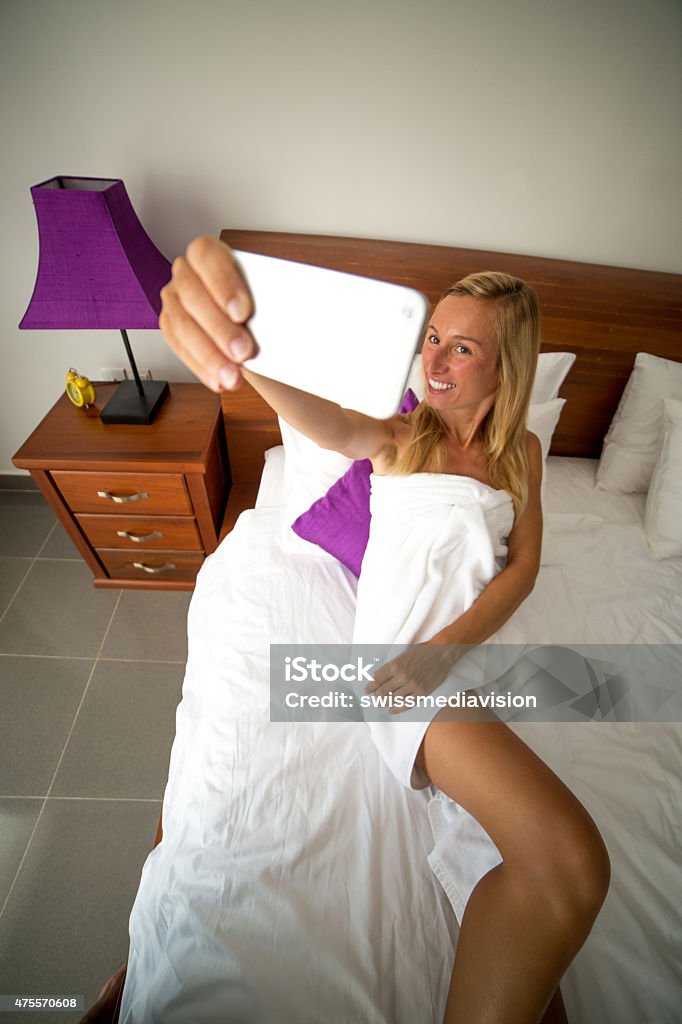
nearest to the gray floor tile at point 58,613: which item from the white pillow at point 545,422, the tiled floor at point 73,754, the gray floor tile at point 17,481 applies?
the tiled floor at point 73,754

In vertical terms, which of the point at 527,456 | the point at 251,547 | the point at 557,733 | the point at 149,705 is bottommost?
the point at 149,705

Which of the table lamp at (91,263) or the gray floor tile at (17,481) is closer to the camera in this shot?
the table lamp at (91,263)

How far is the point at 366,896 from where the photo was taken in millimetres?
689

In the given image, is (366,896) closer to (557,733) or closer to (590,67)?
(557,733)

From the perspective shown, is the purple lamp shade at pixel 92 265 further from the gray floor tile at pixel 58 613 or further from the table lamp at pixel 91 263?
the gray floor tile at pixel 58 613

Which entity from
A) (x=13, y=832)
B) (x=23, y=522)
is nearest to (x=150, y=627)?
(x=13, y=832)

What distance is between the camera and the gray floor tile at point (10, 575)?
1.69 m

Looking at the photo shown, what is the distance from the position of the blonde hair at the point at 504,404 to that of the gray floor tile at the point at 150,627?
1.05m

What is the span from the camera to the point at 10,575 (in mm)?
1758

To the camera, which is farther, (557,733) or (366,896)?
(557,733)

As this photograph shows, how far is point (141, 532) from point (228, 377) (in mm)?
1134

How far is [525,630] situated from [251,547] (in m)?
0.69

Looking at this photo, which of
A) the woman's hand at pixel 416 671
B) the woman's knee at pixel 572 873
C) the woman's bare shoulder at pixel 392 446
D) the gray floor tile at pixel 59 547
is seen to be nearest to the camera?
the woman's knee at pixel 572 873

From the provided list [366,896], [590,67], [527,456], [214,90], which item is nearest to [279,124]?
[214,90]
